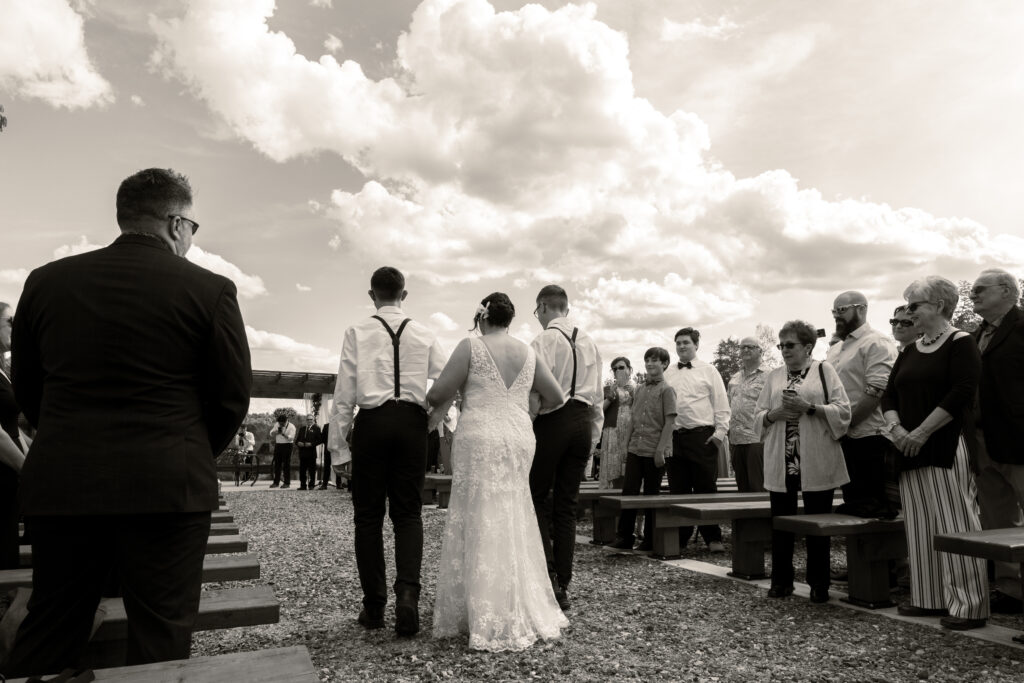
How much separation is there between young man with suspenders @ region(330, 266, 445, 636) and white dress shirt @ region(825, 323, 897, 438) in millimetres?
2895

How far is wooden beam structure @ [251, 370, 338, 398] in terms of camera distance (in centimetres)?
2364

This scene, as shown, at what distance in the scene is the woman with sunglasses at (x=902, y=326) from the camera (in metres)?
4.80

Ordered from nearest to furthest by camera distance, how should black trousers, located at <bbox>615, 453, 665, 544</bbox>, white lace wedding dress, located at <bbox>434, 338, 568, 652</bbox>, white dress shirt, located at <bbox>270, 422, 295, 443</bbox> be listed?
white lace wedding dress, located at <bbox>434, 338, 568, 652</bbox>
black trousers, located at <bbox>615, 453, 665, 544</bbox>
white dress shirt, located at <bbox>270, 422, 295, 443</bbox>

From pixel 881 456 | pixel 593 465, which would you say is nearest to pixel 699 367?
pixel 881 456

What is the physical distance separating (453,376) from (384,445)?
0.52 m

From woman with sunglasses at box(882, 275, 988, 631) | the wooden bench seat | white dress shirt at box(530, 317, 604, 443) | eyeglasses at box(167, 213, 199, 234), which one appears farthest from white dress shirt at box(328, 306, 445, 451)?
woman with sunglasses at box(882, 275, 988, 631)

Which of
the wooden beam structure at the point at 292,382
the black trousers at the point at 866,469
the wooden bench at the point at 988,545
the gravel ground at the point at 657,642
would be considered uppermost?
the wooden beam structure at the point at 292,382

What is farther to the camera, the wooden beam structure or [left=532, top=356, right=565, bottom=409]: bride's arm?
the wooden beam structure

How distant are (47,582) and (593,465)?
1385 centimetres

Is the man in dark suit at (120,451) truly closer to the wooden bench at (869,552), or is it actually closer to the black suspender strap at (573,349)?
the black suspender strap at (573,349)

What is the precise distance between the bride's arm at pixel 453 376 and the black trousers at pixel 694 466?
3808 millimetres

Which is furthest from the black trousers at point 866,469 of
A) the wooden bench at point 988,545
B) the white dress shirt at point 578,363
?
the white dress shirt at point 578,363

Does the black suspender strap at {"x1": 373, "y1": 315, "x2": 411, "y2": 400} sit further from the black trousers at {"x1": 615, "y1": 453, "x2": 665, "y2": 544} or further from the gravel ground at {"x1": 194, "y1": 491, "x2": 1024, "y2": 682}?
the black trousers at {"x1": 615, "y1": 453, "x2": 665, "y2": 544}

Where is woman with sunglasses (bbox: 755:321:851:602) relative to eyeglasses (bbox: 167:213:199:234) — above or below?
below
